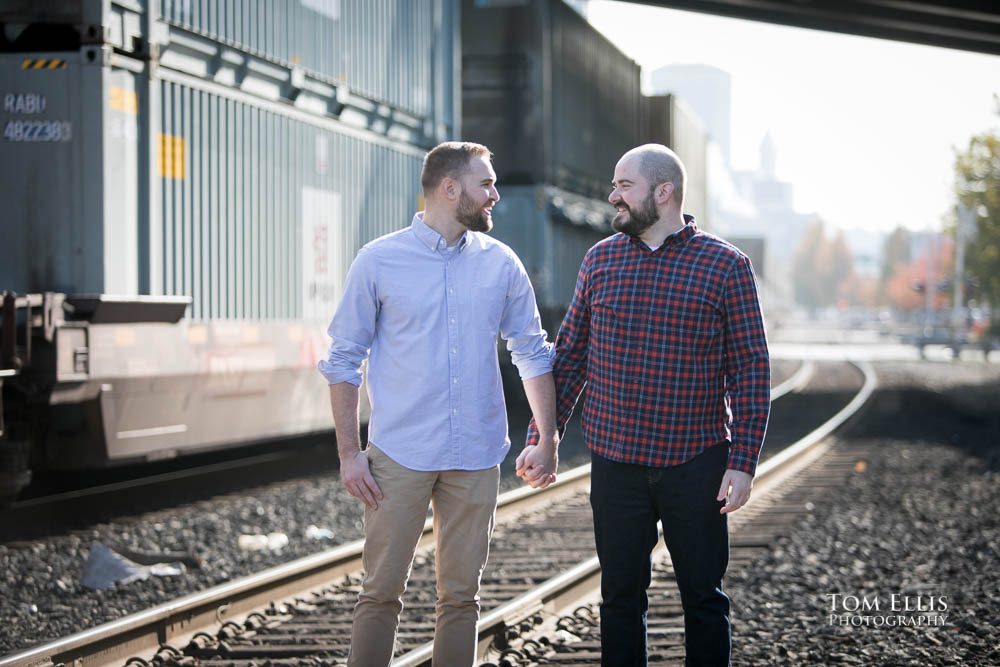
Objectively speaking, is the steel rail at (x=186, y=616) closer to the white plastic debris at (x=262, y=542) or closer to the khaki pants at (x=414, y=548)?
the white plastic debris at (x=262, y=542)

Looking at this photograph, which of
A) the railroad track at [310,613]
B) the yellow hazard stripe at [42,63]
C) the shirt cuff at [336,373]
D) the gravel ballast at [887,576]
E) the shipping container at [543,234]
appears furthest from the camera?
the shipping container at [543,234]

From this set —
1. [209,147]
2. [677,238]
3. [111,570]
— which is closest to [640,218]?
[677,238]

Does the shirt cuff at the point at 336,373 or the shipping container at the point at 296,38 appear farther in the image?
the shipping container at the point at 296,38

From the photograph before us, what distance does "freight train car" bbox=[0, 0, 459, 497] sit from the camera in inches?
326

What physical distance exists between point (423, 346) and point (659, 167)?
3.04 ft

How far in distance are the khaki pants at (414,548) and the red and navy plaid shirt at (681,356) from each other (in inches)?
18.5

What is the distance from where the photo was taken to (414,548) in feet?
12.3

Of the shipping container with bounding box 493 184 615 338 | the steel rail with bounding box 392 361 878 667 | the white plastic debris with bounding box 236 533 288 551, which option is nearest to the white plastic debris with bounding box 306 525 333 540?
the white plastic debris with bounding box 236 533 288 551

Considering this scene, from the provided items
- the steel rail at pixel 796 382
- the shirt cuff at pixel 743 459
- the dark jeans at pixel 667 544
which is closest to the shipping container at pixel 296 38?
the dark jeans at pixel 667 544

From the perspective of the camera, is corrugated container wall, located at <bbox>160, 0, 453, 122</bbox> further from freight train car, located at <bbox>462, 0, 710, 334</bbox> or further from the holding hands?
the holding hands

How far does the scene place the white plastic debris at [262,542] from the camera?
8281mm

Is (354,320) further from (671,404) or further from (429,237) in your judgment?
(671,404)

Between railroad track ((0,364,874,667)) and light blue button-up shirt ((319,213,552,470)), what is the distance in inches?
57.3

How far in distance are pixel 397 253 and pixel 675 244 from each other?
88 centimetres
